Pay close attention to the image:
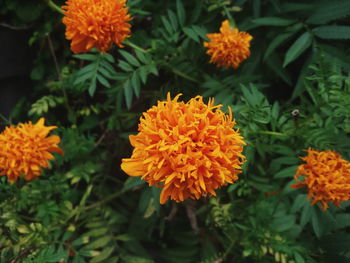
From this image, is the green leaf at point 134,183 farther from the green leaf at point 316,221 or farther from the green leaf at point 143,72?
the green leaf at point 316,221

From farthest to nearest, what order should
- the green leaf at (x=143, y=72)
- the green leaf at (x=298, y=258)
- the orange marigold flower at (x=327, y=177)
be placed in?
the green leaf at (x=143, y=72)
the green leaf at (x=298, y=258)
the orange marigold flower at (x=327, y=177)

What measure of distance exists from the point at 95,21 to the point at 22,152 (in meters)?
0.61

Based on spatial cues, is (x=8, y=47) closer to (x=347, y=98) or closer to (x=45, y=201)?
(x=45, y=201)

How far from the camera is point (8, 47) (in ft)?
6.75

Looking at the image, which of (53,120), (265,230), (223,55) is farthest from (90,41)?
(265,230)

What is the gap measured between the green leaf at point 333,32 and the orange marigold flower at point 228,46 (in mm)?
359

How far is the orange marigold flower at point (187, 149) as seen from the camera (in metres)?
0.88

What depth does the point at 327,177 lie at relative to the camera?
3.84ft

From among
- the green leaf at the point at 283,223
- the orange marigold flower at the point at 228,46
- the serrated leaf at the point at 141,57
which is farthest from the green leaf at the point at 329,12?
the green leaf at the point at 283,223

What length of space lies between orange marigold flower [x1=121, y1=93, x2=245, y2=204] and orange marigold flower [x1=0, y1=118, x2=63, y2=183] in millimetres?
639

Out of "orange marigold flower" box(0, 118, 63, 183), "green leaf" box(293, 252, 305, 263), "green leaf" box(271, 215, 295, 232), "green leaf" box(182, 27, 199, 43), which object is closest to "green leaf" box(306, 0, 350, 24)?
"green leaf" box(182, 27, 199, 43)

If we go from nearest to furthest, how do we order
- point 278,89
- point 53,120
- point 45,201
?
point 45,201 → point 53,120 → point 278,89

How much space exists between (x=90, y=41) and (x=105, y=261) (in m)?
1.06

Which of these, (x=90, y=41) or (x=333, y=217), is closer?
(x=90, y=41)
